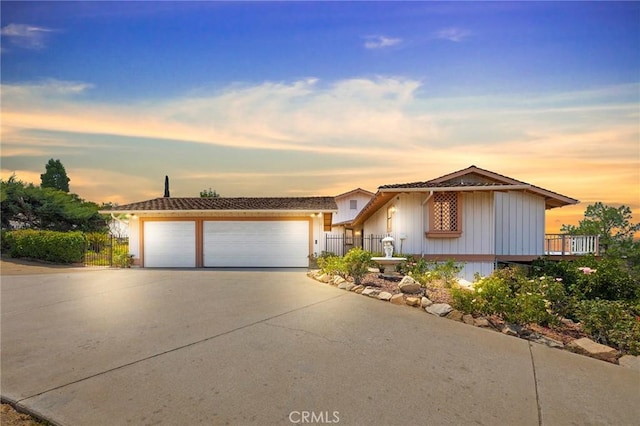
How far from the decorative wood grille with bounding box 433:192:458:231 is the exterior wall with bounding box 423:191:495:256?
0.31m

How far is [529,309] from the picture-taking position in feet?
19.6

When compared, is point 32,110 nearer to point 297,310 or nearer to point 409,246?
point 297,310

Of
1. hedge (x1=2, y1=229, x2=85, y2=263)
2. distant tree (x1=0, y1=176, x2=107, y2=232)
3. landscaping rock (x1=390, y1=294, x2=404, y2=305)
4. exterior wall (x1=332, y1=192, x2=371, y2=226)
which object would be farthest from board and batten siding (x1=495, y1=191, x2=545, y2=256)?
distant tree (x1=0, y1=176, x2=107, y2=232)

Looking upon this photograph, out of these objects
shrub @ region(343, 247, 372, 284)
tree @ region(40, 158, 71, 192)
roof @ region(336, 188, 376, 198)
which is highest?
tree @ region(40, 158, 71, 192)

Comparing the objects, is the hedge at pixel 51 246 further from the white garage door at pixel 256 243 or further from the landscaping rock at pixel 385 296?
the landscaping rock at pixel 385 296

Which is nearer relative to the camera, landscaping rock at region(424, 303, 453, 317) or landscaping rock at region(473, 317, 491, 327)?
landscaping rock at region(473, 317, 491, 327)

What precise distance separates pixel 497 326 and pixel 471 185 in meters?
6.80

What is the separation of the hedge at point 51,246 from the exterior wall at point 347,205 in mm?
17885

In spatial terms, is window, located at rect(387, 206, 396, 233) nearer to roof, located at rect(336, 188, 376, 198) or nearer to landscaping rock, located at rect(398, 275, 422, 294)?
landscaping rock, located at rect(398, 275, 422, 294)

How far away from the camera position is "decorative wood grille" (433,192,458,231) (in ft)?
40.3

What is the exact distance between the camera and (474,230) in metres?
12.4

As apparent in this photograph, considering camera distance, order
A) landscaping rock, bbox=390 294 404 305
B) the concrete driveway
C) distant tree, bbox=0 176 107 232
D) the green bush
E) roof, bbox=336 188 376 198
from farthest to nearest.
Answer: roof, bbox=336 188 376 198
distant tree, bbox=0 176 107 232
landscaping rock, bbox=390 294 404 305
the green bush
the concrete driveway

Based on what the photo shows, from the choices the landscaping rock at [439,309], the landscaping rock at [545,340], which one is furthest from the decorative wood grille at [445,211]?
the landscaping rock at [545,340]

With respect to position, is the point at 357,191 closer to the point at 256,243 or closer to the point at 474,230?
the point at 256,243
